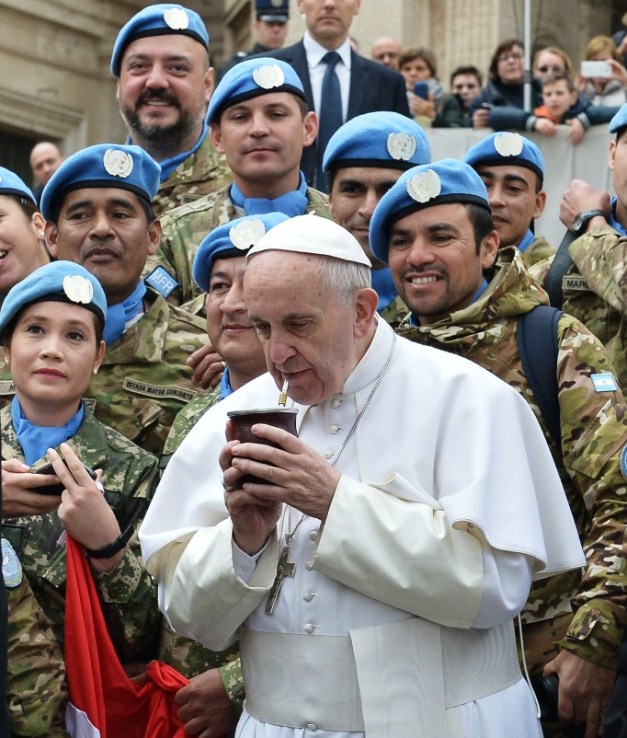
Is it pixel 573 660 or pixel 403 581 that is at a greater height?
pixel 403 581

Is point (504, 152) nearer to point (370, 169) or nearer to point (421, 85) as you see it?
point (370, 169)

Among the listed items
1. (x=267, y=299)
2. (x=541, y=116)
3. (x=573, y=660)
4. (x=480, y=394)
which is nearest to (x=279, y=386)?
Answer: (x=267, y=299)

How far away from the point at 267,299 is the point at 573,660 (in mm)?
1407

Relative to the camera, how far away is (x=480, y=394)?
14.3 feet

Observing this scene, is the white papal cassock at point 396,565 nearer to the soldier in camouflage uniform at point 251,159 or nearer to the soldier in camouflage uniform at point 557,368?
the soldier in camouflage uniform at point 557,368

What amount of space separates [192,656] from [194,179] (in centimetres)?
305

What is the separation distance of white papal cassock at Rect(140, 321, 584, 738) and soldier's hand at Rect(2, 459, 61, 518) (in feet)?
1.96

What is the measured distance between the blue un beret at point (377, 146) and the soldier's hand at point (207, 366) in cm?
100

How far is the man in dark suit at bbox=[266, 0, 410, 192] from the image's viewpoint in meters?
8.91

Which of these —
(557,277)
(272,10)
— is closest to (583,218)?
(557,277)

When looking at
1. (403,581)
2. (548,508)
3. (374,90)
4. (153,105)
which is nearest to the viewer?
(403,581)

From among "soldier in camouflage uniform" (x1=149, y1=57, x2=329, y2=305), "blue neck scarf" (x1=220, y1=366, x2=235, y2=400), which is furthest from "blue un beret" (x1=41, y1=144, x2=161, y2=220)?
"blue neck scarf" (x1=220, y1=366, x2=235, y2=400)

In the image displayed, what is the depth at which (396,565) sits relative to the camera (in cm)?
409

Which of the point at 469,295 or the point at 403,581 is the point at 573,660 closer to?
the point at 403,581
